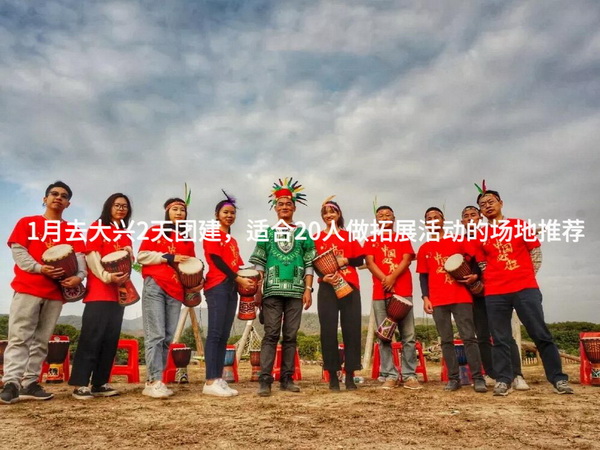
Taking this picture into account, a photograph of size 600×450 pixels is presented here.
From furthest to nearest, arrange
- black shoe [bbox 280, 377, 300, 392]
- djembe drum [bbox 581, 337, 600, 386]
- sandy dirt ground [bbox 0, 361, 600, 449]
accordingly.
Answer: djembe drum [bbox 581, 337, 600, 386]
black shoe [bbox 280, 377, 300, 392]
sandy dirt ground [bbox 0, 361, 600, 449]

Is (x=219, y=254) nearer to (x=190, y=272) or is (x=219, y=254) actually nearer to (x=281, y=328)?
(x=190, y=272)

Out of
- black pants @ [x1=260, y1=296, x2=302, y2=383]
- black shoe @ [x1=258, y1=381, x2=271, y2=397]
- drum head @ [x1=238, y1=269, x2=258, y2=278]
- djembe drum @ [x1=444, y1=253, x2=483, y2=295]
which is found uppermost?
djembe drum @ [x1=444, y1=253, x2=483, y2=295]

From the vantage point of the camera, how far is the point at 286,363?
503cm

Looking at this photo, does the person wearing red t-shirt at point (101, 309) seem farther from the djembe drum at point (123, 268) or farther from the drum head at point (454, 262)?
the drum head at point (454, 262)

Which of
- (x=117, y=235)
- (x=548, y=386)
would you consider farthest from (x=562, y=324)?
(x=117, y=235)

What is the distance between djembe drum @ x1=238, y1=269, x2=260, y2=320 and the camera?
16.4ft

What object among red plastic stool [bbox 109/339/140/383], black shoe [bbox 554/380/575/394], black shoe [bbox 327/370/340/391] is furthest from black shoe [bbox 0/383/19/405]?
black shoe [bbox 554/380/575/394]

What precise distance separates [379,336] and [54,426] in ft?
11.1

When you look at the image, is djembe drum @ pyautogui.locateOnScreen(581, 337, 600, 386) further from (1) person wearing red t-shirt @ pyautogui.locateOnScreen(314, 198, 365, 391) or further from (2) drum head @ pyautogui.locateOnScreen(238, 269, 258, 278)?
(2) drum head @ pyautogui.locateOnScreen(238, 269, 258, 278)

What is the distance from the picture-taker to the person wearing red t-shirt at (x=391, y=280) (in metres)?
5.41

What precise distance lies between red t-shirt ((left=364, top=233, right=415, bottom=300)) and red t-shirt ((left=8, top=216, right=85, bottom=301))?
318cm

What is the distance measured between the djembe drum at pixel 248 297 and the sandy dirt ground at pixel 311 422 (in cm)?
86

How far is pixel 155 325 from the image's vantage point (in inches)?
188

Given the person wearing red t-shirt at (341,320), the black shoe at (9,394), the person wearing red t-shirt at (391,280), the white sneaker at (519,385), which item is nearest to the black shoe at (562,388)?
the white sneaker at (519,385)
